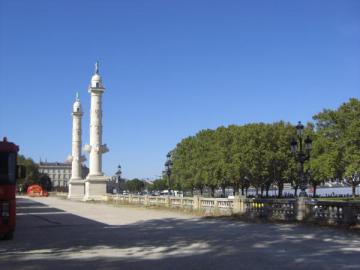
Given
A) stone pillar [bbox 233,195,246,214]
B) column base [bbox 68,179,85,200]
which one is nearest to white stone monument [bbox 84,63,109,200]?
column base [bbox 68,179,85,200]

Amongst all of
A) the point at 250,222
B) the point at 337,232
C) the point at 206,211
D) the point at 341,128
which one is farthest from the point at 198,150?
the point at 337,232

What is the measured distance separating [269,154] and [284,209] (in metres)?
50.9

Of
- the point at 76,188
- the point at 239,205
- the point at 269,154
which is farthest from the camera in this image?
the point at 76,188

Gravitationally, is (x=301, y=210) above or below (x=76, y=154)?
below

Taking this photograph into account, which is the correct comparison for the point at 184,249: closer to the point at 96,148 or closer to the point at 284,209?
the point at 284,209

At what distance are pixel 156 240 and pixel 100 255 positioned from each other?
3.96 m

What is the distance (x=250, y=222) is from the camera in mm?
25688

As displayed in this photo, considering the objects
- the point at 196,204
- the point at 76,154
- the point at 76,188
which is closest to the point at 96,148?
the point at 76,188

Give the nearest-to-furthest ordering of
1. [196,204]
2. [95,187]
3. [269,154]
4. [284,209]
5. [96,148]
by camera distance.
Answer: [284,209], [196,204], [95,187], [96,148], [269,154]

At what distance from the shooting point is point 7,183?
16.5 metres

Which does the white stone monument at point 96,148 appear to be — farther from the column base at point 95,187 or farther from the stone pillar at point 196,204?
the stone pillar at point 196,204

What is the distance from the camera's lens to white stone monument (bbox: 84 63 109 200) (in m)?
66.1

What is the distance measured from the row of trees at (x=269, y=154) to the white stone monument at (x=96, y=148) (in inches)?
760

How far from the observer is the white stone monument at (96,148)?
6606cm
